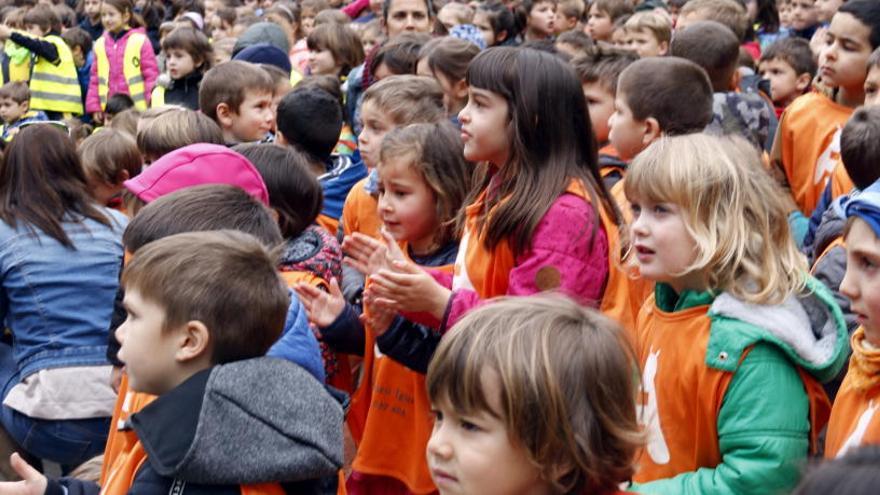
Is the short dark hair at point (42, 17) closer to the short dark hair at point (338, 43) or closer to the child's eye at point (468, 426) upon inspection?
the short dark hair at point (338, 43)

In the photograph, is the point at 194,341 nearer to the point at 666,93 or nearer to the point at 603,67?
the point at 666,93

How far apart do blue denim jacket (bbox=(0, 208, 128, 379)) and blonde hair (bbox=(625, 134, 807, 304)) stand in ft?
7.74

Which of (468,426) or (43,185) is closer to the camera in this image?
(468,426)

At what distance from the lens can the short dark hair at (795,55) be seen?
7590 millimetres

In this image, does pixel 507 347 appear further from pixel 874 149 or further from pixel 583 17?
pixel 583 17

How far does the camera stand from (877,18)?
6078 millimetres

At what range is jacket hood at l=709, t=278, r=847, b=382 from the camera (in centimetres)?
279

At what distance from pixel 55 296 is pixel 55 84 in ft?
28.3

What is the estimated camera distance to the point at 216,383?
259cm

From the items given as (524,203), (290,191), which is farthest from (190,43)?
(524,203)

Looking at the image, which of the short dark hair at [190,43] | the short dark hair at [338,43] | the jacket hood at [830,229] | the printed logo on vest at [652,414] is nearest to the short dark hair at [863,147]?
the jacket hood at [830,229]

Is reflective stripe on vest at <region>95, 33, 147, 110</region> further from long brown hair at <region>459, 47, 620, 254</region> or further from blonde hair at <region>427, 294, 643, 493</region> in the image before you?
blonde hair at <region>427, 294, 643, 493</region>

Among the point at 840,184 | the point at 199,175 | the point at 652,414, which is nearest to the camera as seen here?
the point at 652,414

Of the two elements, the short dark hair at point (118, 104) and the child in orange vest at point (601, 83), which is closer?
the child in orange vest at point (601, 83)
